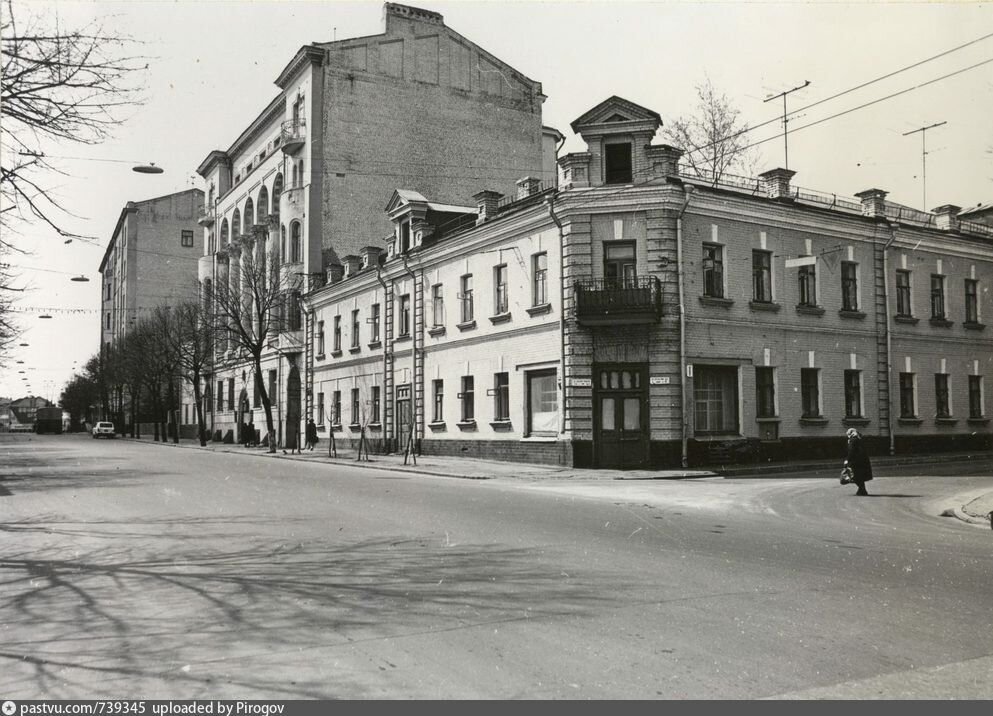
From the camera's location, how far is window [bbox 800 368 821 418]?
27.2 metres

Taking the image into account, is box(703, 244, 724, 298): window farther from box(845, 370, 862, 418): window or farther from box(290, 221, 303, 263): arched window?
box(290, 221, 303, 263): arched window

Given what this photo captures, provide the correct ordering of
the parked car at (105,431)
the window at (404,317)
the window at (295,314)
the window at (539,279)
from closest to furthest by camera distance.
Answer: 1. the window at (539,279)
2. the window at (404,317)
3. the window at (295,314)
4. the parked car at (105,431)

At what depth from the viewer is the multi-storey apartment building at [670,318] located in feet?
79.2

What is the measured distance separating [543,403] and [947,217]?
1855cm

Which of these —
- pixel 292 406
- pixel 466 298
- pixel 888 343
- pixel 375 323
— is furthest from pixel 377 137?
pixel 888 343

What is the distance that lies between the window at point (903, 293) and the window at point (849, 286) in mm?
2280

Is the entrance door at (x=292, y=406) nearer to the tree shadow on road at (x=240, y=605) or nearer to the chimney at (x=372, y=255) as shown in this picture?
the chimney at (x=372, y=255)

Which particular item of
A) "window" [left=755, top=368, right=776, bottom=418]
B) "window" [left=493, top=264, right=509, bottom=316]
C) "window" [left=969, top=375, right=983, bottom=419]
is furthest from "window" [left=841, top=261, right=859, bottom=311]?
"window" [left=493, top=264, right=509, bottom=316]

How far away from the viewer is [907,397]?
30.1 meters

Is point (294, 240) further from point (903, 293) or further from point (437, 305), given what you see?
point (903, 293)

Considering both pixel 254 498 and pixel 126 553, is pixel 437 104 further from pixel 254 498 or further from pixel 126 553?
pixel 126 553

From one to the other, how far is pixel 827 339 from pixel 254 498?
66.3 ft

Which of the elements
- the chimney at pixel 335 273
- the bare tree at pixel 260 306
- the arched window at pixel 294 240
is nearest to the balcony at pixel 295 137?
the arched window at pixel 294 240

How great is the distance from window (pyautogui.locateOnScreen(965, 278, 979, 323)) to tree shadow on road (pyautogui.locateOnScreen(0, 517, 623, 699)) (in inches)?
1155
